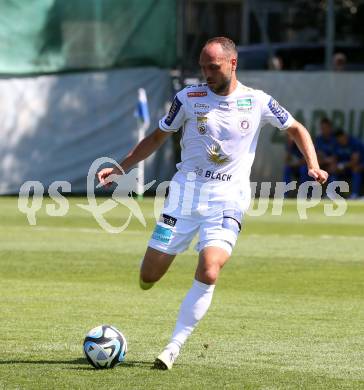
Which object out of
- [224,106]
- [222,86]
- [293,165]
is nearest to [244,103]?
[224,106]

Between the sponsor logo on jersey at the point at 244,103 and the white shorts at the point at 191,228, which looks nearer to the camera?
the white shorts at the point at 191,228

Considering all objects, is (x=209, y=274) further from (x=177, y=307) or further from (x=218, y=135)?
(x=177, y=307)

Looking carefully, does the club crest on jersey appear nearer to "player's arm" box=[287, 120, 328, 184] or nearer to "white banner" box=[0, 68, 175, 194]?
"player's arm" box=[287, 120, 328, 184]

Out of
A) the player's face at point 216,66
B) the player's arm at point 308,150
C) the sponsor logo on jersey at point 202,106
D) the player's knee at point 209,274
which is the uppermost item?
the player's face at point 216,66

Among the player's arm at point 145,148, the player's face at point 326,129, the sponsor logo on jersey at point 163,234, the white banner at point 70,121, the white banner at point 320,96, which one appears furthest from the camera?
the white banner at point 320,96

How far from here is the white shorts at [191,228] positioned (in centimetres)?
784

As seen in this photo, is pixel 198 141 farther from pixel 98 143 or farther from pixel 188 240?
pixel 98 143

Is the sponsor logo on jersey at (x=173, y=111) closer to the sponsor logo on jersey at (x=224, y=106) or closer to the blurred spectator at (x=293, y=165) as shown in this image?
the sponsor logo on jersey at (x=224, y=106)

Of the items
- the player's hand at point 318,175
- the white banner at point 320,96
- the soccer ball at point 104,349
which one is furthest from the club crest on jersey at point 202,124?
the white banner at point 320,96

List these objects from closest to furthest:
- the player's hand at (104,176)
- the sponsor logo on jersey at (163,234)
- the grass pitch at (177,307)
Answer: the grass pitch at (177,307) < the sponsor logo on jersey at (163,234) < the player's hand at (104,176)

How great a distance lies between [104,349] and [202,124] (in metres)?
1.63

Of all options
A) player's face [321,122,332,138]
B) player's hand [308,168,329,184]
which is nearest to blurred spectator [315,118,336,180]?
player's face [321,122,332,138]

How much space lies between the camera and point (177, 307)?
10367mm

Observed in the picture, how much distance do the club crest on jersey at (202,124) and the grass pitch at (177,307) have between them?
1543 millimetres
